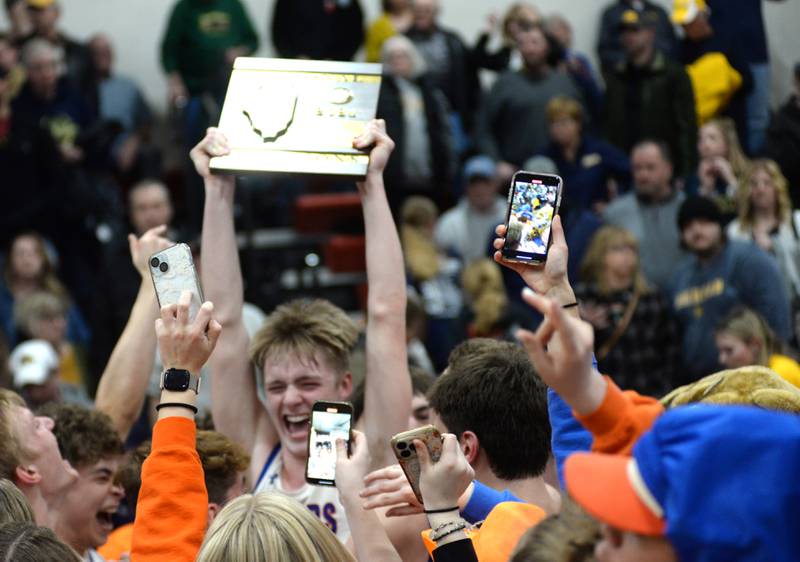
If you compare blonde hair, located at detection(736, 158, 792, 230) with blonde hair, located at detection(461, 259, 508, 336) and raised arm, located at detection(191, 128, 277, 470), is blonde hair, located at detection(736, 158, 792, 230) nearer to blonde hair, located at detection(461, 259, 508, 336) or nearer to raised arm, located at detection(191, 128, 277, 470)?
blonde hair, located at detection(461, 259, 508, 336)

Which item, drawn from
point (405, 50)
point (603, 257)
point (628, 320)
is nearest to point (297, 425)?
point (628, 320)

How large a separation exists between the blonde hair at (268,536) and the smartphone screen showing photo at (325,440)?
2.10 ft

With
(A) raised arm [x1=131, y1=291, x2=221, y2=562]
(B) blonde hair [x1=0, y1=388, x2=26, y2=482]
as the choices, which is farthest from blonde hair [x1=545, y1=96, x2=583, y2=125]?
(A) raised arm [x1=131, y1=291, x2=221, y2=562]

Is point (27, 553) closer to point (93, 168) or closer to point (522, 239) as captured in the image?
point (522, 239)

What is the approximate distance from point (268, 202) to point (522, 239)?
25.2 ft

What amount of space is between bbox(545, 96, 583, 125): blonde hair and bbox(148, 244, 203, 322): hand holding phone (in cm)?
682

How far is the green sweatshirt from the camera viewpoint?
11.1 meters

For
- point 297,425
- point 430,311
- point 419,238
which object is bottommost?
point 430,311


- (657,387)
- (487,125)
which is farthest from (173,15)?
(657,387)

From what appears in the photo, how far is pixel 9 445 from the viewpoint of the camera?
3.56 metres

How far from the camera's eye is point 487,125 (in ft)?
36.1

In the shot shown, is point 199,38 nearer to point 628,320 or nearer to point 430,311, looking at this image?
point 430,311

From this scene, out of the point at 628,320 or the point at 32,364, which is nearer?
the point at 32,364

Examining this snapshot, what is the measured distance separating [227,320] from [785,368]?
8.96 feet
